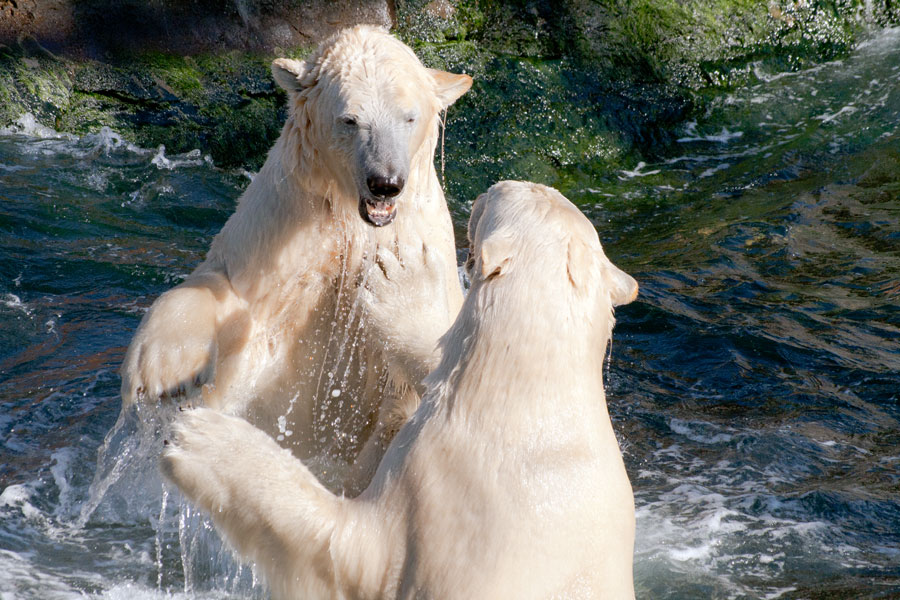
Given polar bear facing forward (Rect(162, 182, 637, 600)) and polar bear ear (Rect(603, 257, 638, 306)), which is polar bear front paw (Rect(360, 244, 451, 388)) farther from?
polar bear ear (Rect(603, 257, 638, 306))

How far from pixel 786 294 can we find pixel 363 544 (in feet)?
16.6

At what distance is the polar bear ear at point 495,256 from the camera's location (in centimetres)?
306

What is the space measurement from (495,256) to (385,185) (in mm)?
677

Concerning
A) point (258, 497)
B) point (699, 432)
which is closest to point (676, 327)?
point (699, 432)

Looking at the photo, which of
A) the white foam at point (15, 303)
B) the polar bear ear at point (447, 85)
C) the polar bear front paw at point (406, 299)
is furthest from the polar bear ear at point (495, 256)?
the white foam at point (15, 303)

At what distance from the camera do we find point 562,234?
316 cm

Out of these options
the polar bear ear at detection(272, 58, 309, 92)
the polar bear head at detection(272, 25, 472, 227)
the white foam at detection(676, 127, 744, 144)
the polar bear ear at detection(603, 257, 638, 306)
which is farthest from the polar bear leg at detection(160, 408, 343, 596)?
the white foam at detection(676, 127, 744, 144)

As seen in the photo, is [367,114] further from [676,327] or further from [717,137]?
[717,137]

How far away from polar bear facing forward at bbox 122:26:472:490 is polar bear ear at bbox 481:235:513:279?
0.71m

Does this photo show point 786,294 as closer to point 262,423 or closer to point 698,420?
point 698,420

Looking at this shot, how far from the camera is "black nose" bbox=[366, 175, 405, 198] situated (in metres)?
3.57

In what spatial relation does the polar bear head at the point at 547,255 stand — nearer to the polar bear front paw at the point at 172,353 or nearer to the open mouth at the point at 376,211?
the open mouth at the point at 376,211

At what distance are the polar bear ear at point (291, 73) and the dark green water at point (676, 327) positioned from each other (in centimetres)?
176

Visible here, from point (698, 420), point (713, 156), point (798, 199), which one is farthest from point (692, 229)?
point (698, 420)
